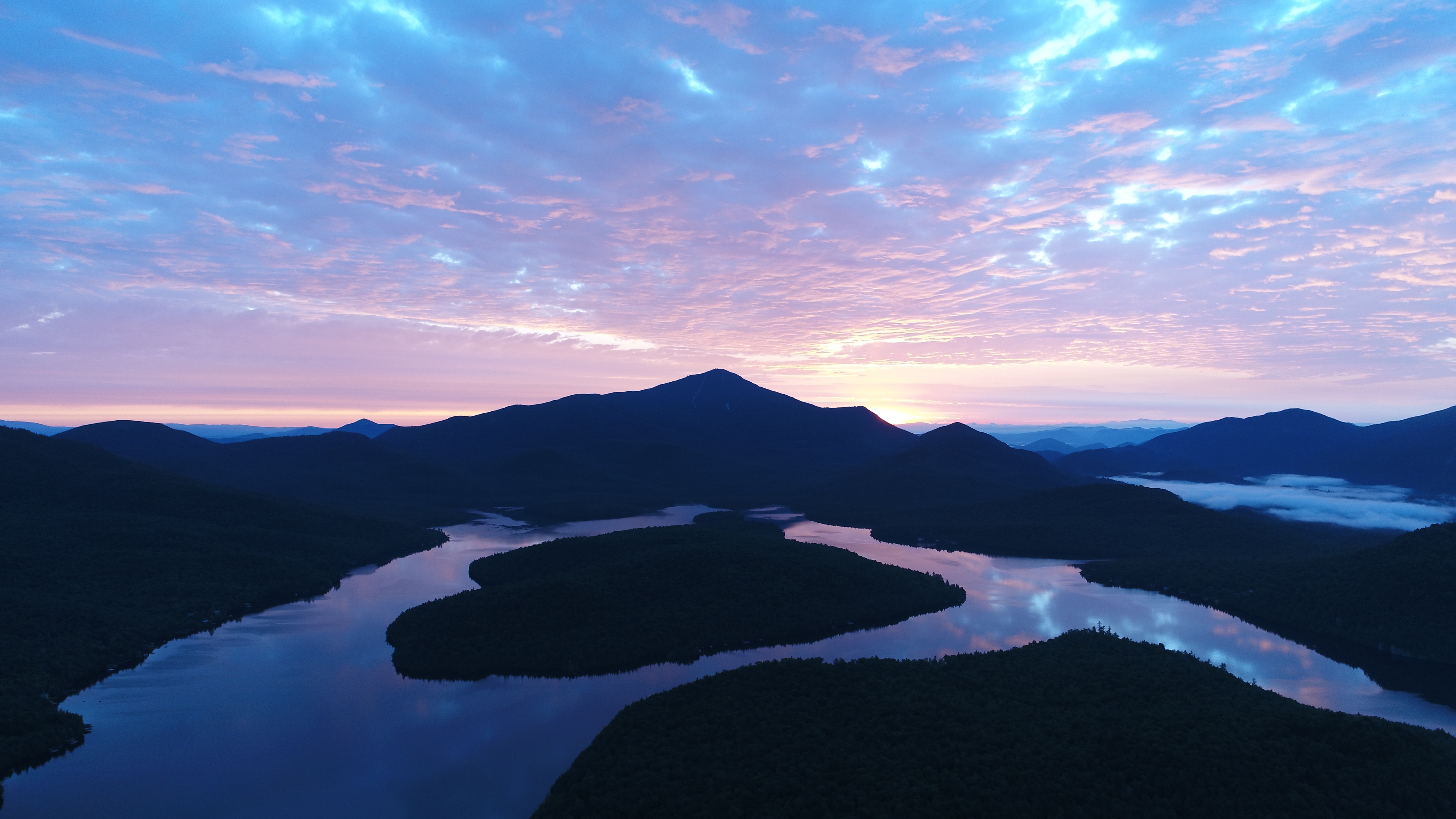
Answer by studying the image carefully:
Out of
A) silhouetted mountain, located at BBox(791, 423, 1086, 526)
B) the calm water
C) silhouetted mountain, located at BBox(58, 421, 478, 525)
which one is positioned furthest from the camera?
silhouetted mountain, located at BBox(791, 423, 1086, 526)

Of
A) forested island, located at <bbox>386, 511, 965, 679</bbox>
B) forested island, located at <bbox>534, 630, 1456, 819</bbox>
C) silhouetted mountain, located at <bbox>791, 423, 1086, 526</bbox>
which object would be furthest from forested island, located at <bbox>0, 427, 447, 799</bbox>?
silhouetted mountain, located at <bbox>791, 423, 1086, 526</bbox>

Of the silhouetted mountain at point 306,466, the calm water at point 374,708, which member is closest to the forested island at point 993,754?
the calm water at point 374,708

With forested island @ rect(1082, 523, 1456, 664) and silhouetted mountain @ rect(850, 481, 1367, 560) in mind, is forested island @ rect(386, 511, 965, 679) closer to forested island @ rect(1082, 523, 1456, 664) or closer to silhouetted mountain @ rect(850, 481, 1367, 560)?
forested island @ rect(1082, 523, 1456, 664)

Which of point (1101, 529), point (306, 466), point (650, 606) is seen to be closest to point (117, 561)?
point (650, 606)

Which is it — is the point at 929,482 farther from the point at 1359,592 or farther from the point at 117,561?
the point at 117,561

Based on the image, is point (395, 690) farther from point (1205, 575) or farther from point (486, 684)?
point (1205, 575)

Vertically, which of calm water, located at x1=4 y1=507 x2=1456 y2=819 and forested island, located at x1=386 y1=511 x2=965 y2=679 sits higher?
A: forested island, located at x1=386 y1=511 x2=965 y2=679
